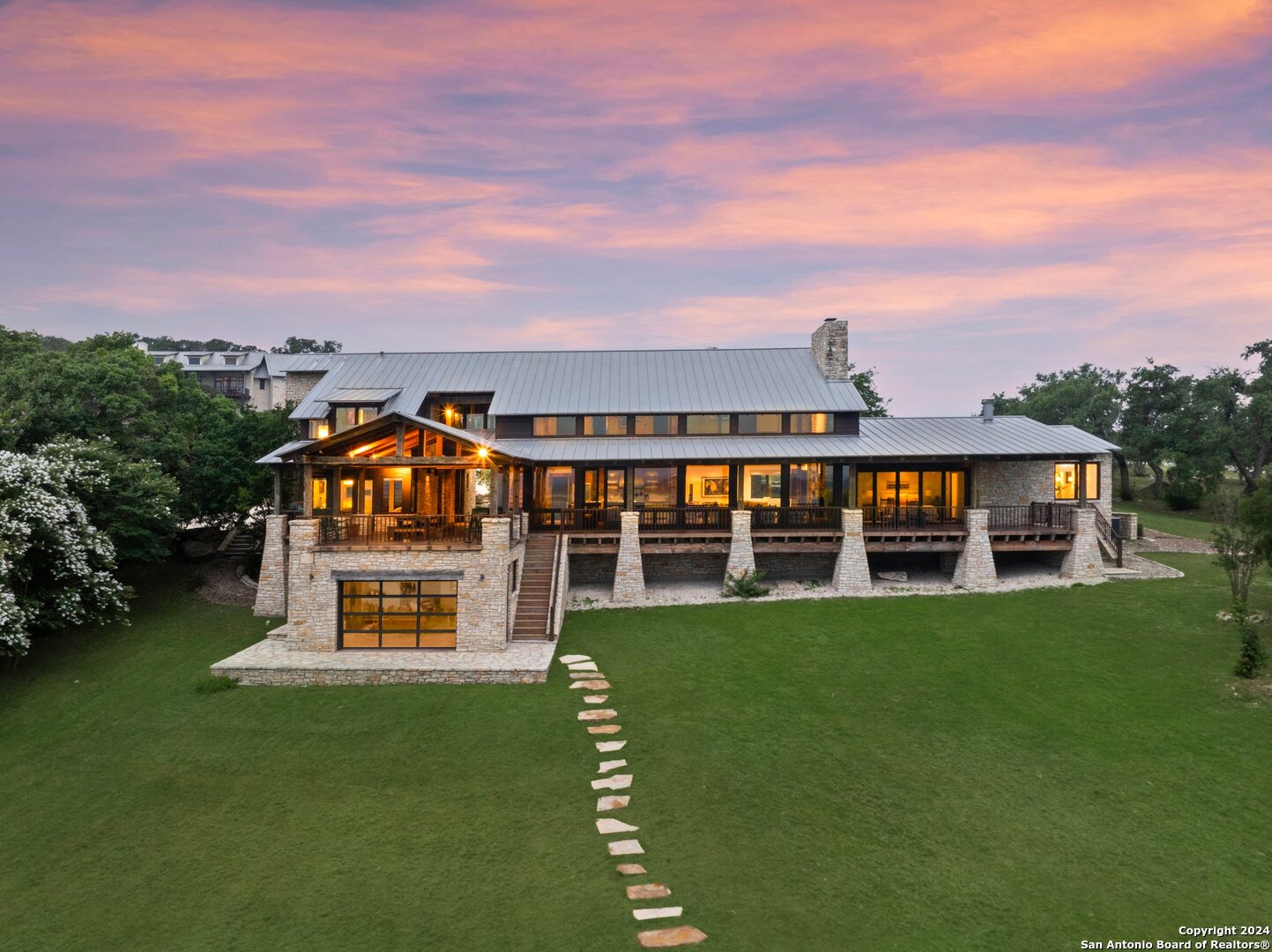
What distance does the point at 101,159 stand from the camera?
2427 cm

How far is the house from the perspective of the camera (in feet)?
51.9

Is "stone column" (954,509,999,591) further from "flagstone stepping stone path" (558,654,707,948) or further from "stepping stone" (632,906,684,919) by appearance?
"stepping stone" (632,906,684,919)

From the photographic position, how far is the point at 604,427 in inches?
965

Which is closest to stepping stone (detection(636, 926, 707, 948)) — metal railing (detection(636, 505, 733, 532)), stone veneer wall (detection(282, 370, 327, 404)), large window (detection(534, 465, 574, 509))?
metal railing (detection(636, 505, 733, 532))

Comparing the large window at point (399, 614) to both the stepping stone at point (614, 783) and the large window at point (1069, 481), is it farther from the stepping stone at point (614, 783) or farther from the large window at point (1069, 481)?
the large window at point (1069, 481)

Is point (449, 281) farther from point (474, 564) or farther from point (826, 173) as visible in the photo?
point (474, 564)

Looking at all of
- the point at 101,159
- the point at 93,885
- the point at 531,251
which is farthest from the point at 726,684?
the point at 531,251

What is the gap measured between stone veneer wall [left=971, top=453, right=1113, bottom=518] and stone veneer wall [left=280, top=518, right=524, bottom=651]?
19.5 metres

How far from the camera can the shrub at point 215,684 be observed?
45.6 ft

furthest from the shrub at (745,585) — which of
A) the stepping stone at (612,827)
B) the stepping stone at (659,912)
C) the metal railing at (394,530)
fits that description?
the stepping stone at (659,912)

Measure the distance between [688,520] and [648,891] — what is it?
594 inches

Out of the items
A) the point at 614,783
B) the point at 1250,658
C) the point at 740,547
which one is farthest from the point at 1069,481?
the point at 614,783

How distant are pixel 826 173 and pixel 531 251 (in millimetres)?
28808

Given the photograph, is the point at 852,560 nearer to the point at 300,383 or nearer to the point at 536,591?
the point at 536,591
